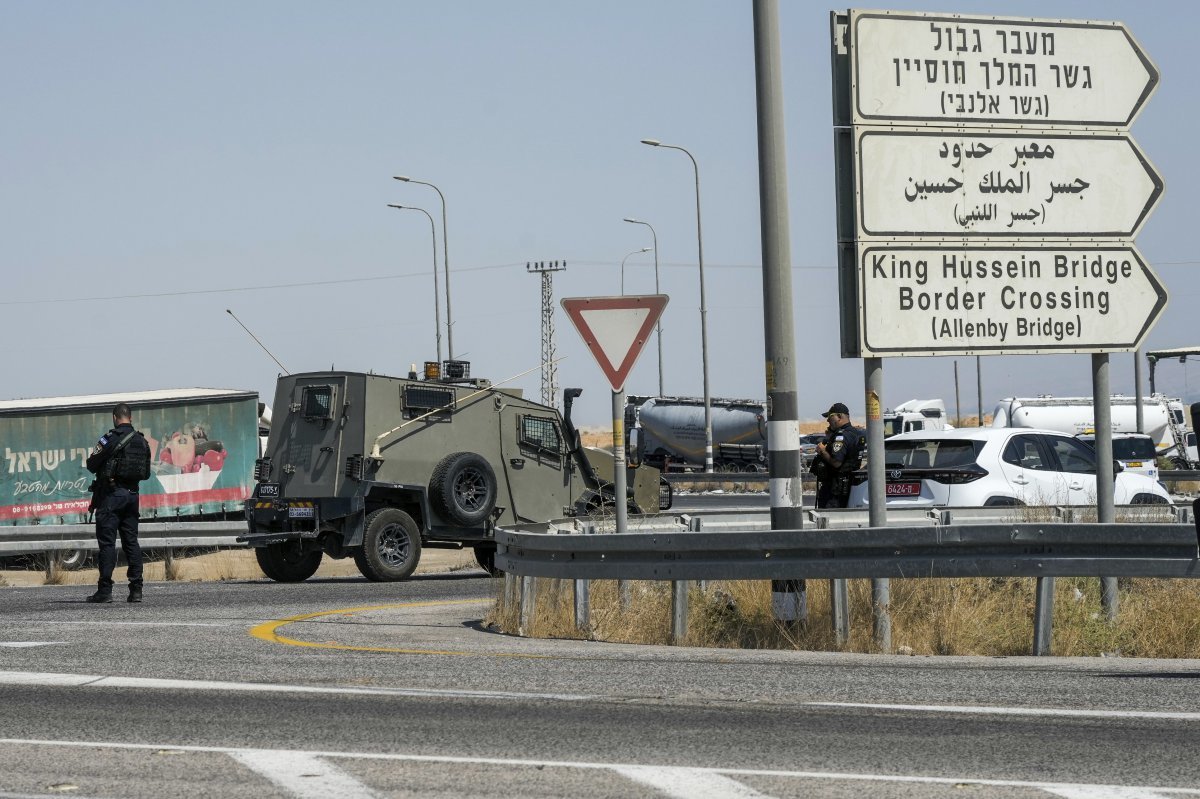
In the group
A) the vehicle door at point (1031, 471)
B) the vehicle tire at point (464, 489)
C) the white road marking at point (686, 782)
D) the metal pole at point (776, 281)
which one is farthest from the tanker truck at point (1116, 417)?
the white road marking at point (686, 782)

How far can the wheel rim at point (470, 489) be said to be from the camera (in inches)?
770

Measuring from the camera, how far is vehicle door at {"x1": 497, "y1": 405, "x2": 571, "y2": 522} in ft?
66.9

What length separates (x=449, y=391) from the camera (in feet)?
65.5

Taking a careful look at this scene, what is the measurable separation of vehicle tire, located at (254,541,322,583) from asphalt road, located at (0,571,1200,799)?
7.84 m

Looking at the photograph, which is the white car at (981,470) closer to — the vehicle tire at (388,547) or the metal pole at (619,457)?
the metal pole at (619,457)

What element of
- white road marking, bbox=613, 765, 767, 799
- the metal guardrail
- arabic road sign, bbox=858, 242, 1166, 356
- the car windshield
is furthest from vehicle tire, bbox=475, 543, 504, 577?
white road marking, bbox=613, 765, 767, 799

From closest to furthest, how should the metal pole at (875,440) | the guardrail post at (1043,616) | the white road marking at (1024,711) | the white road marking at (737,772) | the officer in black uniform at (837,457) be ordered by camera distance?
the white road marking at (737,772)
the white road marking at (1024,711)
the guardrail post at (1043,616)
the metal pole at (875,440)
the officer in black uniform at (837,457)

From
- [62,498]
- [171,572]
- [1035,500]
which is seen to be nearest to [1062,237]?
[1035,500]

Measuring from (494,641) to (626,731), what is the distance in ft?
14.7

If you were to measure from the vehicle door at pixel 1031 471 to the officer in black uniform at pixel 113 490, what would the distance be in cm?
876

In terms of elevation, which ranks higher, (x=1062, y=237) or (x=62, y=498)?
(x=1062, y=237)

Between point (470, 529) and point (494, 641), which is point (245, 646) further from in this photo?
point (470, 529)

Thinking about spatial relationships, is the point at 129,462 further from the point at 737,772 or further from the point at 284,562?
the point at 737,772

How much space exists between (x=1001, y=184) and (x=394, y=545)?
9.44 m
